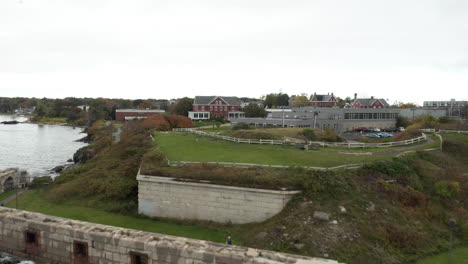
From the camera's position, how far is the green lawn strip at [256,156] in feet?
71.5

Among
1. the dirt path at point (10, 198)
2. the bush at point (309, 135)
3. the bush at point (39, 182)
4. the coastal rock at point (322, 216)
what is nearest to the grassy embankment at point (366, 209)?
the coastal rock at point (322, 216)

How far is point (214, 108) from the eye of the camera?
263 ft

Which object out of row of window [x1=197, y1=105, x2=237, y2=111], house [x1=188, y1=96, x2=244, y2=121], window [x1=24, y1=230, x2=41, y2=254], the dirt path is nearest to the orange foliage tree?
house [x1=188, y1=96, x2=244, y2=121]

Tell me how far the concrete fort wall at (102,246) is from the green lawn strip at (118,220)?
285 cm

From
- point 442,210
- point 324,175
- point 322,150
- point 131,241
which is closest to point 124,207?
point 131,241

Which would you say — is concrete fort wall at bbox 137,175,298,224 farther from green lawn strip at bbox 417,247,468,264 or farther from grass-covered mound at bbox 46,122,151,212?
green lawn strip at bbox 417,247,468,264

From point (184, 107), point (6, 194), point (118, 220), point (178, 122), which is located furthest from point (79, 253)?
point (184, 107)

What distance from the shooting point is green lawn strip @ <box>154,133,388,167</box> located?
2180 centimetres

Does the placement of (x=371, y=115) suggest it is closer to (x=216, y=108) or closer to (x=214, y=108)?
(x=216, y=108)

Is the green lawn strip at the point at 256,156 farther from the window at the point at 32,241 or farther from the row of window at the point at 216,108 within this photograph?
the row of window at the point at 216,108

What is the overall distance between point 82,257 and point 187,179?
21.8 feet

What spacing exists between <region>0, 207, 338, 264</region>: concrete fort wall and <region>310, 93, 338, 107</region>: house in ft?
279

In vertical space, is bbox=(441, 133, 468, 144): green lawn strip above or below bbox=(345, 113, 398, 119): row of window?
below

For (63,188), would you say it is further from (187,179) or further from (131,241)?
(131,241)
